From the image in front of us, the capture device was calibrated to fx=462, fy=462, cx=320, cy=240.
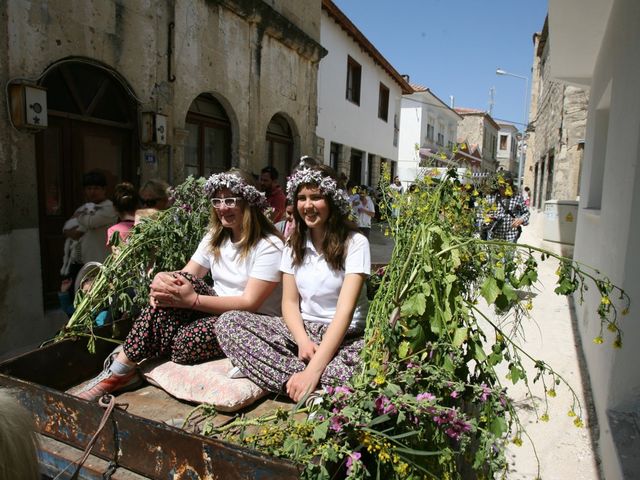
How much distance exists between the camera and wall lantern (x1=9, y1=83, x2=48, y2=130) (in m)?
4.14

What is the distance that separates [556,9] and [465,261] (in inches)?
Answer: 133

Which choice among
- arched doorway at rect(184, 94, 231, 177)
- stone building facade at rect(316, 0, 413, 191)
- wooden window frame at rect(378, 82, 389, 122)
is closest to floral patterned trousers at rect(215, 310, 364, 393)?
arched doorway at rect(184, 94, 231, 177)

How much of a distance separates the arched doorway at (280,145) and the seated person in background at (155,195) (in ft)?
→ 18.1

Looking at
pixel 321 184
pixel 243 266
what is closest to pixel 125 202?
pixel 243 266

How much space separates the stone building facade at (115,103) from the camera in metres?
4.29

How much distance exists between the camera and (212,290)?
2.62m

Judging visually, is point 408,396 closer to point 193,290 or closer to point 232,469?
point 232,469

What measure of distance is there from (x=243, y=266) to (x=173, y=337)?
55 centimetres

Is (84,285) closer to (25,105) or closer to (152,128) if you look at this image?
(25,105)

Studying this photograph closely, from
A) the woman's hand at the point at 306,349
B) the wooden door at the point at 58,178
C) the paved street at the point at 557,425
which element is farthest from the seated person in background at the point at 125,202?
the paved street at the point at 557,425

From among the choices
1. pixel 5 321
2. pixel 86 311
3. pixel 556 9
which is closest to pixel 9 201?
pixel 5 321

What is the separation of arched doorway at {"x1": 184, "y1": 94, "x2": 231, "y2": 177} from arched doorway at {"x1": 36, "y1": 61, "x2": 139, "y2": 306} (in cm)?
153

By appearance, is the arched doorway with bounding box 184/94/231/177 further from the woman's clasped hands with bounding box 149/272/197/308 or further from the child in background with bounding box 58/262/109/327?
the woman's clasped hands with bounding box 149/272/197/308

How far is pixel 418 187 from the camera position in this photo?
2389 millimetres
